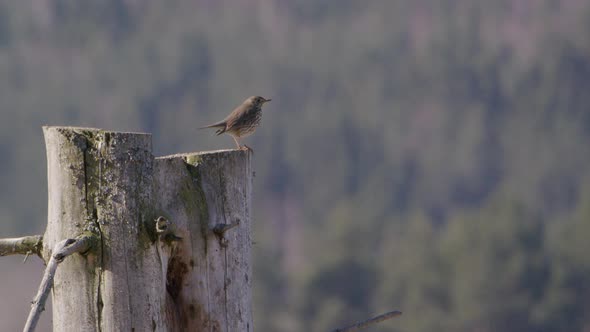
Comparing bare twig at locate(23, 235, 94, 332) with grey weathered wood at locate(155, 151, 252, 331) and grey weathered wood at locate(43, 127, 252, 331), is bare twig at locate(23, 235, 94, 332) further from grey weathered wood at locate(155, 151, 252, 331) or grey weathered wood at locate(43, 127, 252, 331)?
grey weathered wood at locate(155, 151, 252, 331)

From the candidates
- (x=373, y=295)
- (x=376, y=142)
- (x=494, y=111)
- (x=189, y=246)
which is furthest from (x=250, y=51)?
(x=189, y=246)

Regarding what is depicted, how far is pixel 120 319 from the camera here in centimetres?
353

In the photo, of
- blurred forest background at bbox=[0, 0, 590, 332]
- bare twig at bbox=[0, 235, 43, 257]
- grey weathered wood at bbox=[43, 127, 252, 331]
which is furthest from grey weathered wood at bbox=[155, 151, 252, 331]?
blurred forest background at bbox=[0, 0, 590, 332]

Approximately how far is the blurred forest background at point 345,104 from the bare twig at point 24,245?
166ft

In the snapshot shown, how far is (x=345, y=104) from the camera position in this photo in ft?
290

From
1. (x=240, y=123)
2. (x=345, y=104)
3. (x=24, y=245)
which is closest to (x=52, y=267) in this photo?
(x=24, y=245)

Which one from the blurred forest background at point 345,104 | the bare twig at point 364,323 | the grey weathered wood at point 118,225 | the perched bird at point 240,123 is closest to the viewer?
the grey weathered wood at point 118,225

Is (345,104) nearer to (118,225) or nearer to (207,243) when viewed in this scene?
(207,243)

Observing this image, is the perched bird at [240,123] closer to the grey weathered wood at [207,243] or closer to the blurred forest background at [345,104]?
the grey weathered wood at [207,243]

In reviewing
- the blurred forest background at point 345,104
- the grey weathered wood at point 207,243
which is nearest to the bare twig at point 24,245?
the grey weathered wood at point 207,243

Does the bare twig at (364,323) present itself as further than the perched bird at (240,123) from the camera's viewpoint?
No

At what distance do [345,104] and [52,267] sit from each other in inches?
3356

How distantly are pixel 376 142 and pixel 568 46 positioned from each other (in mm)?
14683

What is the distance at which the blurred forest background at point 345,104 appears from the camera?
226ft
